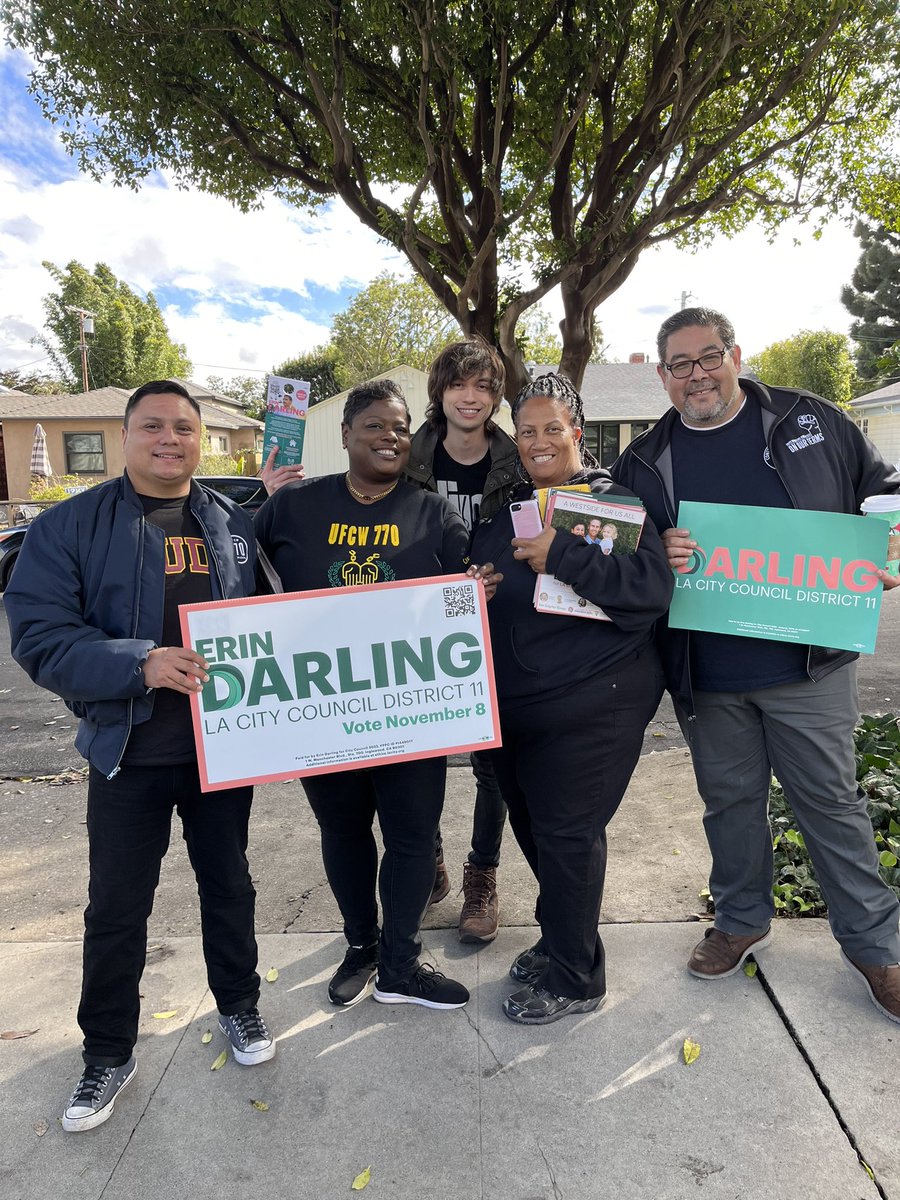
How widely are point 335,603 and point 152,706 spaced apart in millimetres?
641

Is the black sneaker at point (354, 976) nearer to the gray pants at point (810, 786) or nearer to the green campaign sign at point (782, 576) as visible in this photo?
the gray pants at point (810, 786)

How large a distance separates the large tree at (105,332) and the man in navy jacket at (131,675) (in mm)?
47687

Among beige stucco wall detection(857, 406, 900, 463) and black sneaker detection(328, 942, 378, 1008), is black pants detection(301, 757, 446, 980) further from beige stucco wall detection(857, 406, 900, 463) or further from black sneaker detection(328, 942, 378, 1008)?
beige stucco wall detection(857, 406, 900, 463)

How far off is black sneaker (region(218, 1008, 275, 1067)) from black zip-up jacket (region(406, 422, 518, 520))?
6.20ft

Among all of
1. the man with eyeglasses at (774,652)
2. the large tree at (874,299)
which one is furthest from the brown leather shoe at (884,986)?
the large tree at (874,299)

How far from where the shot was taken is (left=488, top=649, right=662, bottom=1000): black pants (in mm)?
2629

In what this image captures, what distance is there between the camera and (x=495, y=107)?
26.7 feet

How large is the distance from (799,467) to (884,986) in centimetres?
176

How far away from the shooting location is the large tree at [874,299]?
4391 centimetres

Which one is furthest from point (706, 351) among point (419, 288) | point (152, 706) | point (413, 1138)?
point (419, 288)

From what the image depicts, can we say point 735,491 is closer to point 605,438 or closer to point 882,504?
point 882,504

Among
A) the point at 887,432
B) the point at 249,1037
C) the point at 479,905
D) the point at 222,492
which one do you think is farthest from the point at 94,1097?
the point at 887,432

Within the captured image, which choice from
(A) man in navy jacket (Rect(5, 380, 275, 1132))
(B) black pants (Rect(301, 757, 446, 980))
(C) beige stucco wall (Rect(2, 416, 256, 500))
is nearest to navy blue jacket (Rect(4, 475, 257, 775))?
(A) man in navy jacket (Rect(5, 380, 275, 1132))

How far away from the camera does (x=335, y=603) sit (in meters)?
2.61
